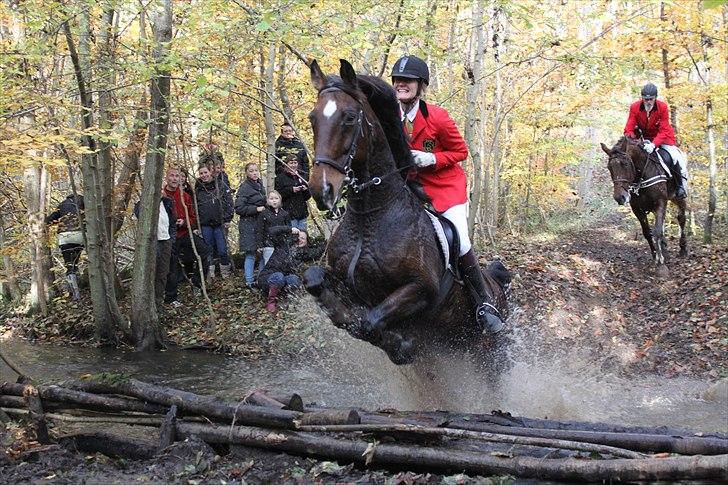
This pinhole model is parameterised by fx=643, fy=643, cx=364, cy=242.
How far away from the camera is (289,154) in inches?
494

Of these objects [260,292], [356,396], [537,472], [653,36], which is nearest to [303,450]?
[537,472]

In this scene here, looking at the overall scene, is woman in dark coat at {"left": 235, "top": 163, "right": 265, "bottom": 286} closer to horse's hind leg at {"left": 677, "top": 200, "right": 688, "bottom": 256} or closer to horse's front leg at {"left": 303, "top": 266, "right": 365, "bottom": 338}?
horse's front leg at {"left": 303, "top": 266, "right": 365, "bottom": 338}

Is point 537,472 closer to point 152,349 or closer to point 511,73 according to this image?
point 152,349

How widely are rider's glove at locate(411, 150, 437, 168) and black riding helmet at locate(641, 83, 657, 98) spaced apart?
8.81 meters

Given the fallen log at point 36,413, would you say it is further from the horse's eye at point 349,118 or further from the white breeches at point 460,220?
the white breeches at point 460,220

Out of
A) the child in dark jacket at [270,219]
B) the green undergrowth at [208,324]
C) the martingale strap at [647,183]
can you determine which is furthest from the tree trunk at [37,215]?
the martingale strap at [647,183]

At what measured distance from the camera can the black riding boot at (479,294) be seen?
21.0 ft

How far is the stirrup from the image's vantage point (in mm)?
6516

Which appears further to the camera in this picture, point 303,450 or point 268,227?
point 268,227

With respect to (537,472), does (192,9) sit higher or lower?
higher

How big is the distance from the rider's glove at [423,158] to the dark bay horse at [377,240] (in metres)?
0.12

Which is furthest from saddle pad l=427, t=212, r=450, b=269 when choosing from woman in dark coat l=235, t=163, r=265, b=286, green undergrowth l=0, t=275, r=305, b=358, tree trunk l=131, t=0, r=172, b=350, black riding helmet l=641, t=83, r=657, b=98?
black riding helmet l=641, t=83, r=657, b=98

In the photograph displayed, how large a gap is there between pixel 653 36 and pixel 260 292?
1109 centimetres

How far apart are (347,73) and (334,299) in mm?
1954
